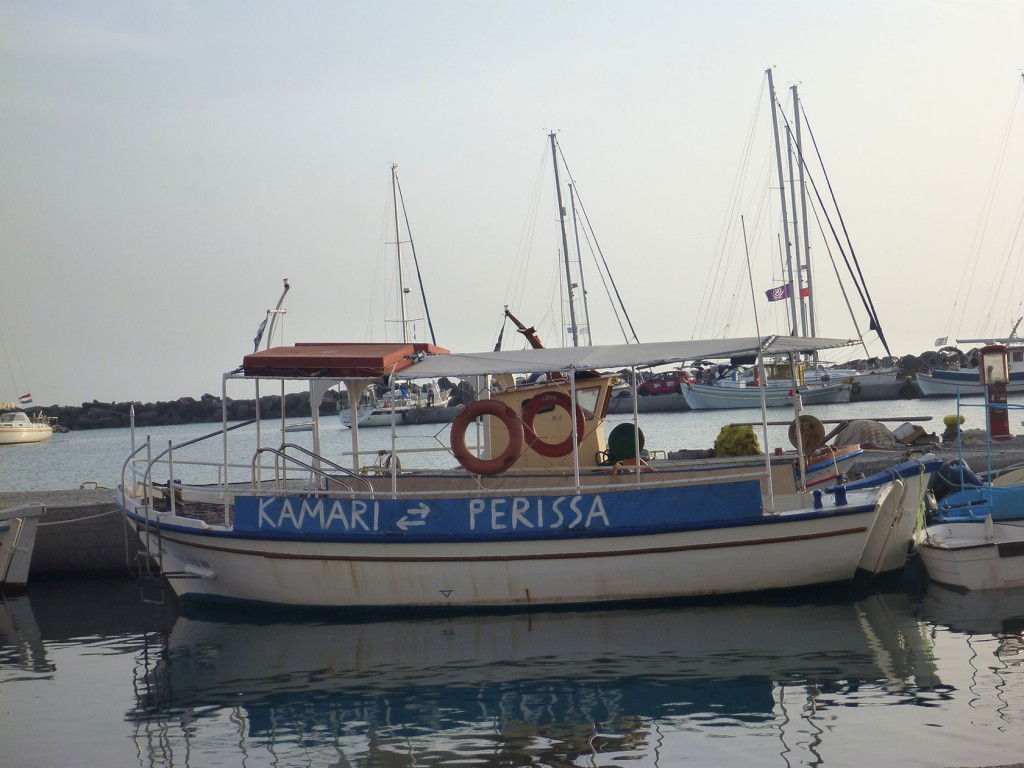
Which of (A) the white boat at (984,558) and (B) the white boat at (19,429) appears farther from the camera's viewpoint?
(B) the white boat at (19,429)

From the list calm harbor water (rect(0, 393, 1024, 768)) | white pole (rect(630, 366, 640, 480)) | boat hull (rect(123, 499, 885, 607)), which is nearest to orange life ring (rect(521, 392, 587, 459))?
white pole (rect(630, 366, 640, 480))

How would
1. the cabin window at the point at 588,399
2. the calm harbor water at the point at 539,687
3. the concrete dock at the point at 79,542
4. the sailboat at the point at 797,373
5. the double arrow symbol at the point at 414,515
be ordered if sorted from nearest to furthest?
the calm harbor water at the point at 539,687
the double arrow symbol at the point at 414,515
the cabin window at the point at 588,399
the concrete dock at the point at 79,542
the sailboat at the point at 797,373

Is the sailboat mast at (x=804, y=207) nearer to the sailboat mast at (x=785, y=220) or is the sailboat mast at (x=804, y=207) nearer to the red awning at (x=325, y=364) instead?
the sailboat mast at (x=785, y=220)

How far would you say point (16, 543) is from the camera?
1562 cm

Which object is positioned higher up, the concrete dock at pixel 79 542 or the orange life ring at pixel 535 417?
the orange life ring at pixel 535 417

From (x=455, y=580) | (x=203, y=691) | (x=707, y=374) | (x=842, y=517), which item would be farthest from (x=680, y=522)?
(x=707, y=374)

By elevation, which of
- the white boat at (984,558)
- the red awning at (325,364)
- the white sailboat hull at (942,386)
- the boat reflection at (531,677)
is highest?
the red awning at (325,364)

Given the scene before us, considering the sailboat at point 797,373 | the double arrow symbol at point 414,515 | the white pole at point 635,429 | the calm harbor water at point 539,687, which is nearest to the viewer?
the calm harbor water at point 539,687

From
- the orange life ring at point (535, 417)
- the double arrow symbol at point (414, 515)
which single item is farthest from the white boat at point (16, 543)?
the orange life ring at point (535, 417)

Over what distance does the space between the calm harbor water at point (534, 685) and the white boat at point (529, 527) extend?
348mm

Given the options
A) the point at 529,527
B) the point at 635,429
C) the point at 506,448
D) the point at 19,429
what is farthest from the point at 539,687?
the point at 19,429

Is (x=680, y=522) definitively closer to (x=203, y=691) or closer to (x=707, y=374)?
(x=203, y=691)

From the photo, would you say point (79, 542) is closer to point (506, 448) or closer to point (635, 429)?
point (506, 448)

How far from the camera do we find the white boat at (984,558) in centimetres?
1256
